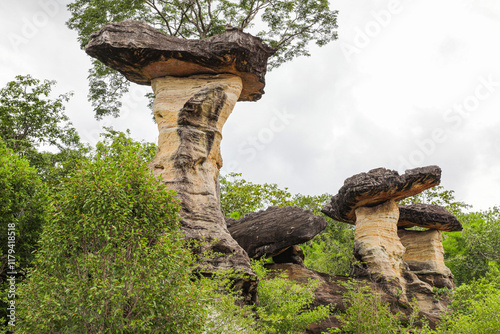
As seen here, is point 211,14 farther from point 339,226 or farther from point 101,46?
point 339,226

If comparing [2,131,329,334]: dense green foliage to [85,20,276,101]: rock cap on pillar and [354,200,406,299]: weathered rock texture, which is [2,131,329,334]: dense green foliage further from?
[354,200,406,299]: weathered rock texture

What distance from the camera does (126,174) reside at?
7.04 m

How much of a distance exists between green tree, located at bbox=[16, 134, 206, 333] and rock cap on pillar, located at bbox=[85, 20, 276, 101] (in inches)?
247

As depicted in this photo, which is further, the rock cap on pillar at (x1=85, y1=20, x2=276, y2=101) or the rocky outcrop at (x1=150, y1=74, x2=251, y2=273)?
the rock cap on pillar at (x1=85, y1=20, x2=276, y2=101)

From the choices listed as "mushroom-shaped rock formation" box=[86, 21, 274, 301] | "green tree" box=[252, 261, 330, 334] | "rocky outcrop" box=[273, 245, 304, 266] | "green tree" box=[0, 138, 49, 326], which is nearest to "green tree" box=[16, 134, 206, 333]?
"green tree" box=[0, 138, 49, 326]

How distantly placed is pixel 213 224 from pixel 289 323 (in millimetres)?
3051

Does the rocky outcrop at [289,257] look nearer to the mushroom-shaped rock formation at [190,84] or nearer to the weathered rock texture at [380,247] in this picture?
the weathered rock texture at [380,247]

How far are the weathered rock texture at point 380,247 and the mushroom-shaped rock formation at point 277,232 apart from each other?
8.38 ft

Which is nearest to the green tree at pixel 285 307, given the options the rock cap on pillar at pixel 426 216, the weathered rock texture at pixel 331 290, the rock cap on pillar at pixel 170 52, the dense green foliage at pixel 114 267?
the weathered rock texture at pixel 331 290

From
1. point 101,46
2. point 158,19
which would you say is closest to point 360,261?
point 101,46

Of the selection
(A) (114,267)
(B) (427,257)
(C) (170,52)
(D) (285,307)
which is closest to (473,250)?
(B) (427,257)

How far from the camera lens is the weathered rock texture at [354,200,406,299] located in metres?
14.7

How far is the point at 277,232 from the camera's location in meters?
13.9

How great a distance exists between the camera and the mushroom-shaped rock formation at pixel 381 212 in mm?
14914
